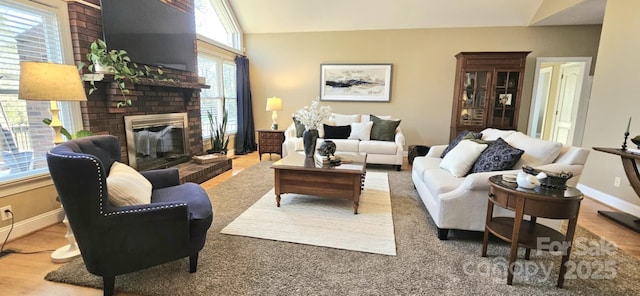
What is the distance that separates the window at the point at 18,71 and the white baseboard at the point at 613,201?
229 inches

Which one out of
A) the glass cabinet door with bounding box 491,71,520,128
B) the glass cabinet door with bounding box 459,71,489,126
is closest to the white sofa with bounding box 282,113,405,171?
the glass cabinet door with bounding box 459,71,489,126

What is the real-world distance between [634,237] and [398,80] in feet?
13.2

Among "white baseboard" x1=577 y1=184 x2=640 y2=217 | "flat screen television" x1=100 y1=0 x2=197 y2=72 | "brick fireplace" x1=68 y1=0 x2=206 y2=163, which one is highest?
"flat screen television" x1=100 y1=0 x2=197 y2=72

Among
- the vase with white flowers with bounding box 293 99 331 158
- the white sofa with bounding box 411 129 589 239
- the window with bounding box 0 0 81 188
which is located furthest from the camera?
the vase with white flowers with bounding box 293 99 331 158

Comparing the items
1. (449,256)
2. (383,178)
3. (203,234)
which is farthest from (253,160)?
(449,256)

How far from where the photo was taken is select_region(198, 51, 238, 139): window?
16.8 feet

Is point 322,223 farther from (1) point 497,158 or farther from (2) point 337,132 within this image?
(2) point 337,132

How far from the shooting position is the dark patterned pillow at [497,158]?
2.40m

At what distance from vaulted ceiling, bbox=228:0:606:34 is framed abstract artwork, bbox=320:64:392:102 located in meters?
0.76

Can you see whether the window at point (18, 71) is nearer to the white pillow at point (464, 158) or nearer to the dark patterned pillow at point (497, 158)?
the white pillow at point (464, 158)

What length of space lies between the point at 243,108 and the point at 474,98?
14.6ft

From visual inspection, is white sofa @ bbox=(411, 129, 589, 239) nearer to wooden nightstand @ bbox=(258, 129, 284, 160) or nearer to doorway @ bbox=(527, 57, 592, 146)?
wooden nightstand @ bbox=(258, 129, 284, 160)

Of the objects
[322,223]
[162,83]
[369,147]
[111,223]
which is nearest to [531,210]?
[322,223]

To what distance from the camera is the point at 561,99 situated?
20.0 ft
